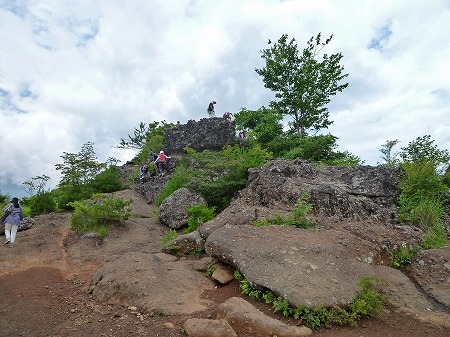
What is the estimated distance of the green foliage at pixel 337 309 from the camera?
5.70 m

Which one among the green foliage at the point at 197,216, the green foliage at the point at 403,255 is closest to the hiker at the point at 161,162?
the green foliage at the point at 197,216

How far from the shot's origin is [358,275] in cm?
682

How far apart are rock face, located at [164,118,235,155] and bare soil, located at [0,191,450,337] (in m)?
13.4

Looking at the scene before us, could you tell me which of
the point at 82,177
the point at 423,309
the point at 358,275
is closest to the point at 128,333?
the point at 358,275

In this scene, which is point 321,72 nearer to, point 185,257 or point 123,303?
point 185,257

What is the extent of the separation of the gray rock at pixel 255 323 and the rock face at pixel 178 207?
744 centimetres

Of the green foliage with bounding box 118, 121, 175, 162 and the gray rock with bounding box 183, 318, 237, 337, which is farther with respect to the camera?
the green foliage with bounding box 118, 121, 175, 162

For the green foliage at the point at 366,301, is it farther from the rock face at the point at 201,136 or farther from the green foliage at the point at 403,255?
the rock face at the point at 201,136

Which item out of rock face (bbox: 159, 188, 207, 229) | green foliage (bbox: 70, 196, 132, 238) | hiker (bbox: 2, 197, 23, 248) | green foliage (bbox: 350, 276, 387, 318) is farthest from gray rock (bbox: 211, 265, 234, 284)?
hiker (bbox: 2, 197, 23, 248)

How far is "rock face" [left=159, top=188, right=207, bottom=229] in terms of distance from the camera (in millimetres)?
13141

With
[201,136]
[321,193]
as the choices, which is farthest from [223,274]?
[201,136]

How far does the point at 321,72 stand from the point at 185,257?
22297 millimetres

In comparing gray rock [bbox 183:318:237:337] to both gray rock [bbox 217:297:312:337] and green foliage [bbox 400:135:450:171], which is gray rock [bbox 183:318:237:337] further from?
green foliage [bbox 400:135:450:171]

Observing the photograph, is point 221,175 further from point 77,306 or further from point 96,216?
point 77,306
